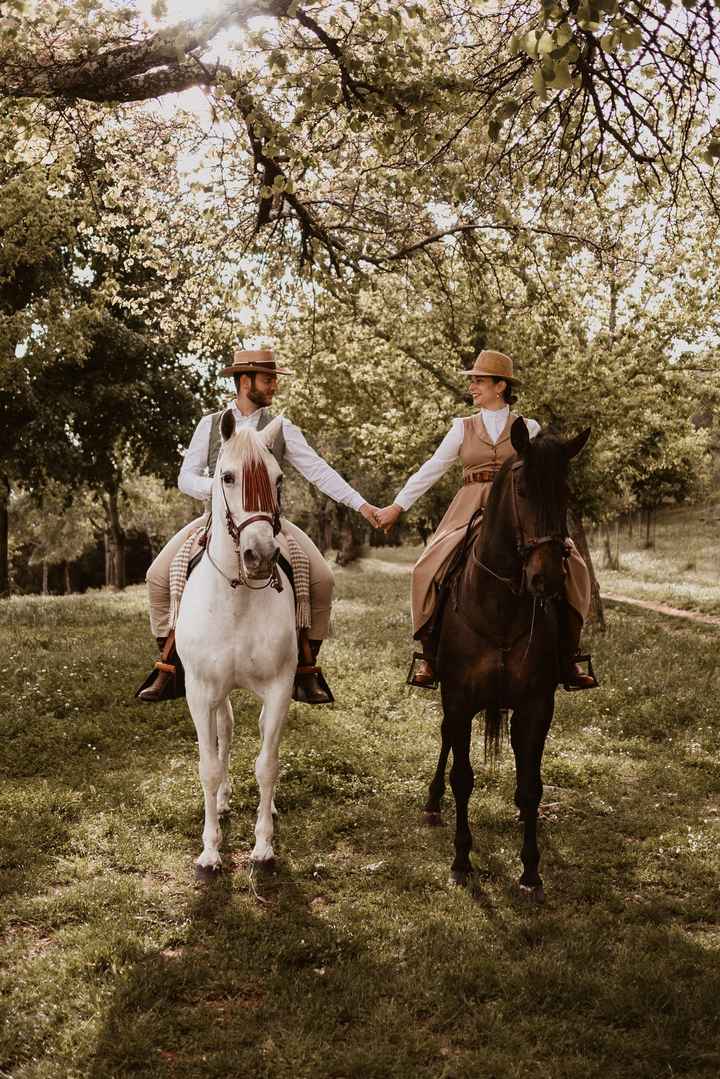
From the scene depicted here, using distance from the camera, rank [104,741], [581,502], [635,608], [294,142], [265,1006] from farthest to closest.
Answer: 1. [635,608]
2. [581,502]
3. [104,741]
4. [294,142]
5. [265,1006]

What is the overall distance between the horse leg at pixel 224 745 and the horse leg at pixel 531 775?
2.68 metres

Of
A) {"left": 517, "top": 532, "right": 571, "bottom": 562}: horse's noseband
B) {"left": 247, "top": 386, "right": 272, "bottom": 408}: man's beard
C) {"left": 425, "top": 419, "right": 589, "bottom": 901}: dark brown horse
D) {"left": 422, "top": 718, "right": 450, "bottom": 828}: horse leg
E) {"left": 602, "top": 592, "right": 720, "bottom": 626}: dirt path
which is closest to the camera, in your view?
{"left": 517, "top": 532, "right": 571, "bottom": 562}: horse's noseband

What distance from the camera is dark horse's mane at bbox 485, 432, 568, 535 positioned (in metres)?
5.94

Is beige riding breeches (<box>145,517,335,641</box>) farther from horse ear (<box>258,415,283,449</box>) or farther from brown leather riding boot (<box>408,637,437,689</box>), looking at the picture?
horse ear (<box>258,415,283,449</box>)

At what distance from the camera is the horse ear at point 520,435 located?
597 cm

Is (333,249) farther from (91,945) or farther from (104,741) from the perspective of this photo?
(91,945)

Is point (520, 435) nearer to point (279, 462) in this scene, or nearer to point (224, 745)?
point (279, 462)

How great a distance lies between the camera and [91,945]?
5.93 metres

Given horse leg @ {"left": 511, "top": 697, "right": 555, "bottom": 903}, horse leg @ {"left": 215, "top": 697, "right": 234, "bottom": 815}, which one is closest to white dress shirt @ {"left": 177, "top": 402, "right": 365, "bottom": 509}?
horse leg @ {"left": 215, "top": 697, "right": 234, "bottom": 815}

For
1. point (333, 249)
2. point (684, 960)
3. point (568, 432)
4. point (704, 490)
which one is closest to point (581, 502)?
point (568, 432)

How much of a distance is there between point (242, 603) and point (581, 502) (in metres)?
14.8

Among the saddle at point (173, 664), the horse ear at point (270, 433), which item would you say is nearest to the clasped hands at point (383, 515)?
the saddle at point (173, 664)

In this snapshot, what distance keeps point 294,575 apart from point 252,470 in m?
1.71

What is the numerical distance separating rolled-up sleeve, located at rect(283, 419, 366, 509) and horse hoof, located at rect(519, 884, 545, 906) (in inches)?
128
